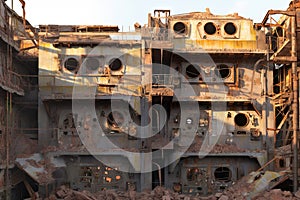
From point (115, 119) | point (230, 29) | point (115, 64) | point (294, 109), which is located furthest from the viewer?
point (230, 29)

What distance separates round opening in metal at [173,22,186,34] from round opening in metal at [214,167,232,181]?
869 cm

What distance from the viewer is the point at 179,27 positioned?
913 inches

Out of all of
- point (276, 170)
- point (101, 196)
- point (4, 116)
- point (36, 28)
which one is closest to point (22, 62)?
point (36, 28)

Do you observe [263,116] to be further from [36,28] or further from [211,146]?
[36,28]

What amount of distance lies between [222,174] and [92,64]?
10315 millimetres

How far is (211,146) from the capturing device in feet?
71.4

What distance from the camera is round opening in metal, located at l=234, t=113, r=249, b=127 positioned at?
22.7 metres

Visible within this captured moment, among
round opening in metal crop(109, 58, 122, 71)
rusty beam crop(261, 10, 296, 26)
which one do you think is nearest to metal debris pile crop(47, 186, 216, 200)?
round opening in metal crop(109, 58, 122, 71)

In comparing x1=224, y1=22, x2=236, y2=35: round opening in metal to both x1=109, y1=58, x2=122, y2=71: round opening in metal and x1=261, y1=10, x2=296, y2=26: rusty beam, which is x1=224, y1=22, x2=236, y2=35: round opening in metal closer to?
x1=261, y1=10, x2=296, y2=26: rusty beam

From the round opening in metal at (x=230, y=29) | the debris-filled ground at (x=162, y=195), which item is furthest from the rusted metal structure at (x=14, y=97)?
the round opening in metal at (x=230, y=29)

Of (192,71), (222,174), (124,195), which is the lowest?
(124,195)

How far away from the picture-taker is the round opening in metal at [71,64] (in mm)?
22406

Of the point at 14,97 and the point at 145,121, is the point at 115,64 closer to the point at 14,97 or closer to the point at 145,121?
the point at 145,121

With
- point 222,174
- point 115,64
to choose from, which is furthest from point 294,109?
point 115,64
